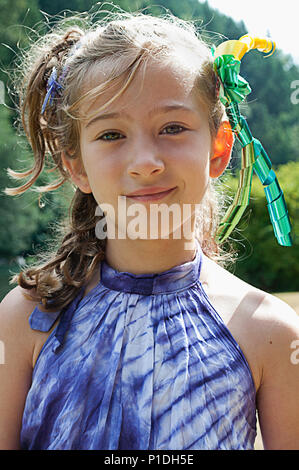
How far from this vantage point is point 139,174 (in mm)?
1878

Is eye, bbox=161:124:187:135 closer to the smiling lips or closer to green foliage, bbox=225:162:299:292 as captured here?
the smiling lips

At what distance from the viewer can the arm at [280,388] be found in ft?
6.26

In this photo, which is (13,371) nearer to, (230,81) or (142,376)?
(142,376)

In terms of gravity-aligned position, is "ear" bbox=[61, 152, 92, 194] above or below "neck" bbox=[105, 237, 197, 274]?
above

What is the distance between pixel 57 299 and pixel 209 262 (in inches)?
24.9

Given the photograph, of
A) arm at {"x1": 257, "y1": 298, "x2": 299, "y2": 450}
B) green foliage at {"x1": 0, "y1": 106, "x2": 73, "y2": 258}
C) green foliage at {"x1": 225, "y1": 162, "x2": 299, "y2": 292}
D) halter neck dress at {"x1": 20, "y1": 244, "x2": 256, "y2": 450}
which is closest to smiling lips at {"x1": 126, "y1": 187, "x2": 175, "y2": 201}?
halter neck dress at {"x1": 20, "y1": 244, "x2": 256, "y2": 450}

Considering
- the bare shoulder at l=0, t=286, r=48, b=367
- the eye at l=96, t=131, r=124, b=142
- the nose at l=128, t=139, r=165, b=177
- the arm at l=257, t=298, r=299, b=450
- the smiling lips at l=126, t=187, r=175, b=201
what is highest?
the eye at l=96, t=131, r=124, b=142

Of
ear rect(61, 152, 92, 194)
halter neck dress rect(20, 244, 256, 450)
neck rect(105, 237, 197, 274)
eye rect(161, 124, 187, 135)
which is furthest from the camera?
ear rect(61, 152, 92, 194)

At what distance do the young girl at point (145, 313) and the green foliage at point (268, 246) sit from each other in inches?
397

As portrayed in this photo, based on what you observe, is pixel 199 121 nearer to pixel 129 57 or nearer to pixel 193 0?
pixel 129 57

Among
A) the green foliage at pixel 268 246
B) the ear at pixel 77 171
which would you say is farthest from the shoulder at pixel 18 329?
the green foliage at pixel 268 246

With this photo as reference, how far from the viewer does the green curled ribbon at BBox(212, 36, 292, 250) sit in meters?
2.12
